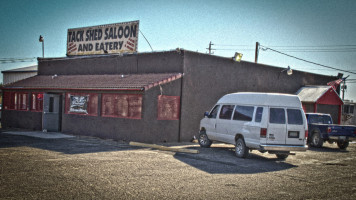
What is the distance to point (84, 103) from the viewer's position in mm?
18953

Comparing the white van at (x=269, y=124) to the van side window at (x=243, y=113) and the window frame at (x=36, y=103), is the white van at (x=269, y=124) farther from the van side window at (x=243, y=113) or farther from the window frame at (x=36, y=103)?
the window frame at (x=36, y=103)

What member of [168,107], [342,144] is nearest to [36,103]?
[168,107]

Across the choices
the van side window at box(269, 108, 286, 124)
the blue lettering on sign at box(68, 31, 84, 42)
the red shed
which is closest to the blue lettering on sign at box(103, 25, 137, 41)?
the blue lettering on sign at box(68, 31, 84, 42)

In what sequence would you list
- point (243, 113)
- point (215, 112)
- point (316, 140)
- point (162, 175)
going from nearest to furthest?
point (162, 175), point (243, 113), point (215, 112), point (316, 140)

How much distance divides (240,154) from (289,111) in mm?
2320

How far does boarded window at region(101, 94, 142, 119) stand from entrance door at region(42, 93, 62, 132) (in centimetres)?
416

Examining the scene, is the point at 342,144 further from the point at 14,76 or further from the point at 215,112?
the point at 14,76

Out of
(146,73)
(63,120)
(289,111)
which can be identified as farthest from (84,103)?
(289,111)

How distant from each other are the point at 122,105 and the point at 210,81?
16.8 ft

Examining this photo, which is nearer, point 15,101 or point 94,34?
point 94,34

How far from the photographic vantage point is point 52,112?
2069cm

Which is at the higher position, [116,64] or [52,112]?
[116,64]

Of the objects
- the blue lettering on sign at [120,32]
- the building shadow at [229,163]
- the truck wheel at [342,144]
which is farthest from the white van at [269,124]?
the blue lettering on sign at [120,32]

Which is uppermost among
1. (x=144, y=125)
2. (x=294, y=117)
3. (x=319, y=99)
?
(x=319, y=99)
